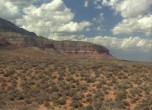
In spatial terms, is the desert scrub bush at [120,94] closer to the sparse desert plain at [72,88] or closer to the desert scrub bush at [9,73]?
the sparse desert plain at [72,88]

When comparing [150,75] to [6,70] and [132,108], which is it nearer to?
[132,108]

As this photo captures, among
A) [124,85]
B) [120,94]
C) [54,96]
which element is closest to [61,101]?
[54,96]

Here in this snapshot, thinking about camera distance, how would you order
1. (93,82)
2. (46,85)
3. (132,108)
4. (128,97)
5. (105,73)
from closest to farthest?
Answer: (132,108), (128,97), (46,85), (93,82), (105,73)

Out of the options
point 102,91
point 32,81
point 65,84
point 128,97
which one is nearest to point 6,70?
point 32,81

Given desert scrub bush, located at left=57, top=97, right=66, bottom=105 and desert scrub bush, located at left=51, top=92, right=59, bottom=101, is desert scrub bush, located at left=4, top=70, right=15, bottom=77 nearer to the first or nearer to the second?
desert scrub bush, located at left=51, top=92, right=59, bottom=101

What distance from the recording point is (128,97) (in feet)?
104

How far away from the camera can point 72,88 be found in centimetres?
3369

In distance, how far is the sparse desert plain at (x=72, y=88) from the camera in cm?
2850

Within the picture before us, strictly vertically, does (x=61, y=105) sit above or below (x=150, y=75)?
below

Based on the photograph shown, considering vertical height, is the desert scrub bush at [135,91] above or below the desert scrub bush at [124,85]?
below

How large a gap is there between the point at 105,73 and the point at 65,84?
7527 millimetres

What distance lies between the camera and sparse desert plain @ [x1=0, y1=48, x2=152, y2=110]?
28.5 meters

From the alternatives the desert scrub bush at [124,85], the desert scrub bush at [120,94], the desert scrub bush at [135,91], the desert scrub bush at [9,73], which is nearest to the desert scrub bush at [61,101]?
the desert scrub bush at [120,94]

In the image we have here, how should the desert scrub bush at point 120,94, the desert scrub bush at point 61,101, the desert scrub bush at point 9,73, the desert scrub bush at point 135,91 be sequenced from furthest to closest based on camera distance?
1. the desert scrub bush at point 9,73
2. the desert scrub bush at point 135,91
3. the desert scrub bush at point 120,94
4. the desert scrub bush at point 61,101
